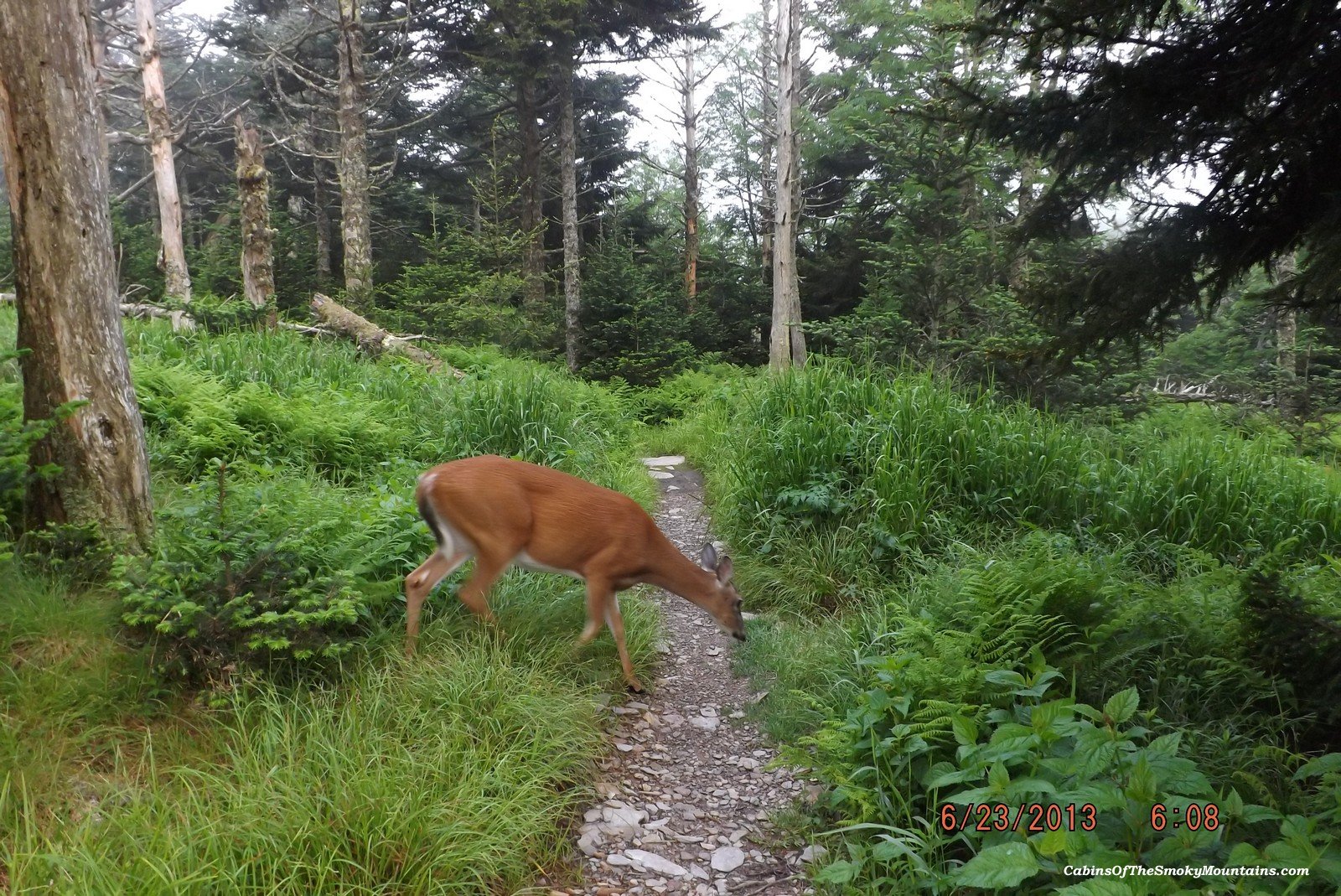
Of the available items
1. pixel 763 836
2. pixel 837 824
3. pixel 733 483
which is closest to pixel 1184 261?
Result: pixel 837 824

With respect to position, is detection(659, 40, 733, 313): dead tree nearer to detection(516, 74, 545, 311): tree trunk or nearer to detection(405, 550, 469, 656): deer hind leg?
detection(516, 74, 545, 311): tree trunk

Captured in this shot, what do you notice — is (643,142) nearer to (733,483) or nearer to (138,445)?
(733,483)

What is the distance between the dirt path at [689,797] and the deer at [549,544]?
0.34m

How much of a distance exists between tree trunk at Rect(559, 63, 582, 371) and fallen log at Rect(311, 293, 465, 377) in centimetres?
530

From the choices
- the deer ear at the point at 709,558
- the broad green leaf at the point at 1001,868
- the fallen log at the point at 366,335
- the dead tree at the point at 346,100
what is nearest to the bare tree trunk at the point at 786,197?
the fallen log at the point at 366,335

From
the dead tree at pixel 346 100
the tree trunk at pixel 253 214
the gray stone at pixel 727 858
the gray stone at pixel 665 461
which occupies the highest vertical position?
the dead tree at pixel 346 100

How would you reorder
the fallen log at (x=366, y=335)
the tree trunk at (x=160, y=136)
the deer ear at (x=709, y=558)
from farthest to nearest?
1. the tree trunk at (x=160, y=136)
2. the fallen log at (x=366, y=335)
3. the deer ear at (x=709, y=558)

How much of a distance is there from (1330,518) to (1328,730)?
399 cm

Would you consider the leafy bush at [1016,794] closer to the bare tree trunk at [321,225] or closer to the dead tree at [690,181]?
the dead tree at [690,181]

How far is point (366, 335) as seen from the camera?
37.8 ft

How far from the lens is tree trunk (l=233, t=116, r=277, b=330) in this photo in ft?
36.2

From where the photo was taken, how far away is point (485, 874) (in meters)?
2.86

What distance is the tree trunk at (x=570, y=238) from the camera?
17047mm
